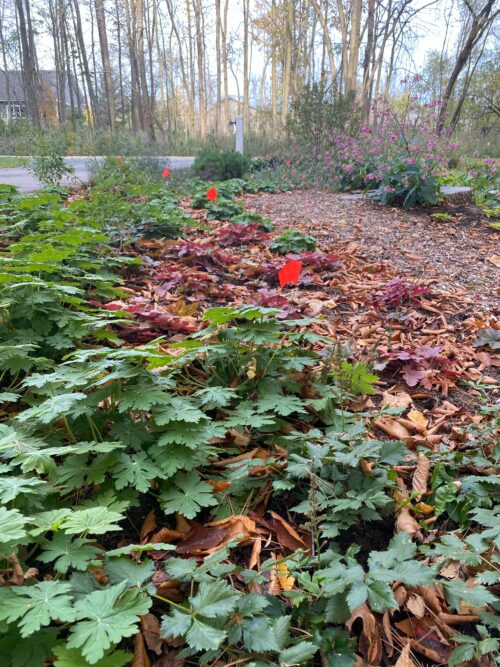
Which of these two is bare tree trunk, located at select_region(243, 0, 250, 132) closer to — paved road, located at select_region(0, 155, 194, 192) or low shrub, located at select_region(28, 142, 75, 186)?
paved road, located at select_region(0, 155, 194, 192)

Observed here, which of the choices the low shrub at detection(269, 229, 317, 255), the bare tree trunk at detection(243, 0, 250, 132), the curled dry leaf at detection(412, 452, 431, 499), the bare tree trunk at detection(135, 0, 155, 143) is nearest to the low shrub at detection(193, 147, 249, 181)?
the bare tree trunk at detection(135, 0, 155, 143)

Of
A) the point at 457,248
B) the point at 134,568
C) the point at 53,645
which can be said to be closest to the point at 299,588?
the point at 134,568

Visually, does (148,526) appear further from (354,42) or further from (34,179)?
(354,42)

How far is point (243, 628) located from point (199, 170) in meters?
10.0

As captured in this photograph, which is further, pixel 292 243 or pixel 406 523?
pixel 292 243

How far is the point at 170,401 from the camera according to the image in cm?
143

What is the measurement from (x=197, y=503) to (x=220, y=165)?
31.1 ft

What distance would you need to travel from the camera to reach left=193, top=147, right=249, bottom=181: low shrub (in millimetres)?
9922

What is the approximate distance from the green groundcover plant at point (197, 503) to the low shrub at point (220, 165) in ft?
27.6

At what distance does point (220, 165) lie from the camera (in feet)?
32.5

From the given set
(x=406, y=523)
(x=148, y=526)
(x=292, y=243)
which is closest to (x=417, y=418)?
(x=406, y=523)

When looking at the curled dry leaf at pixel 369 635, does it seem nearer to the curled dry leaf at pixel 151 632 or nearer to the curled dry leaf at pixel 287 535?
the curled dry leaf at pixel 287 535

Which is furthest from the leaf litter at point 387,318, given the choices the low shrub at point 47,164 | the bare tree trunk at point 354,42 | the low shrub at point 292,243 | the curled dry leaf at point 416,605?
the bare tree trunk at point 354,42

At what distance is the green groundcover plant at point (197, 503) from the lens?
0.94 metres
